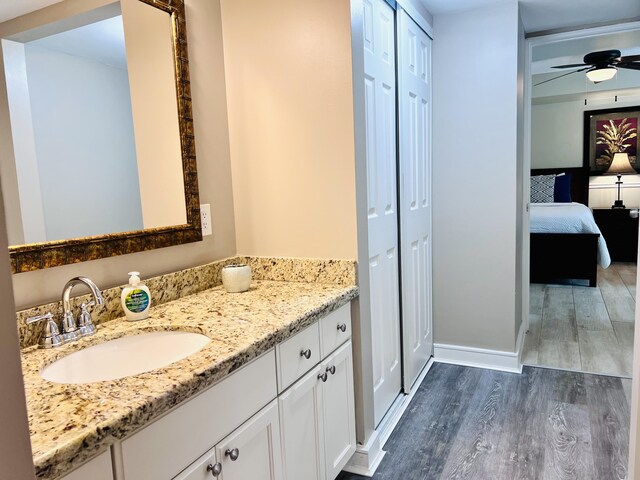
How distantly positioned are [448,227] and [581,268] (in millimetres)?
2775

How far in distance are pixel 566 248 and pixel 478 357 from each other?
2616 millimetres

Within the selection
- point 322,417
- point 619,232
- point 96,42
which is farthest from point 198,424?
point 619,232

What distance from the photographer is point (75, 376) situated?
1179mm

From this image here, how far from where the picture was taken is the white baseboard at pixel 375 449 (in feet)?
6.30

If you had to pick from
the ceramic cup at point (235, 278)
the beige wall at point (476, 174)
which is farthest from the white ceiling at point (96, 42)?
the beige wall at point (476, 174)

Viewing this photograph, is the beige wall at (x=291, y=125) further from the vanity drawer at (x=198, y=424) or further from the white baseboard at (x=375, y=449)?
the white baseboard at (x=375, y=449)

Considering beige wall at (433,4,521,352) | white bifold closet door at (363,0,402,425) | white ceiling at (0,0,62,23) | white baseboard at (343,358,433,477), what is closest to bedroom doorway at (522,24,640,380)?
beige wall at (433,4,521,352)

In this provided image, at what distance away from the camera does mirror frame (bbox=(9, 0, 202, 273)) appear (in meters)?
1.31

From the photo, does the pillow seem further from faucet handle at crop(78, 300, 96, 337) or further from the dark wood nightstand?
faucet handle at crop(78, 300, 96, 337)

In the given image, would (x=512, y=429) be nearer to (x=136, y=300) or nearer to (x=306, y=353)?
(x=306, y=353)

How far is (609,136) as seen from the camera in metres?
6.55

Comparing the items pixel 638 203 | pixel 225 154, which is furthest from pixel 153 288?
pixel 638 203

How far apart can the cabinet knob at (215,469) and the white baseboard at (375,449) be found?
95 centimetres

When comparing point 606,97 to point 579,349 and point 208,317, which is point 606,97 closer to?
point 579,349
